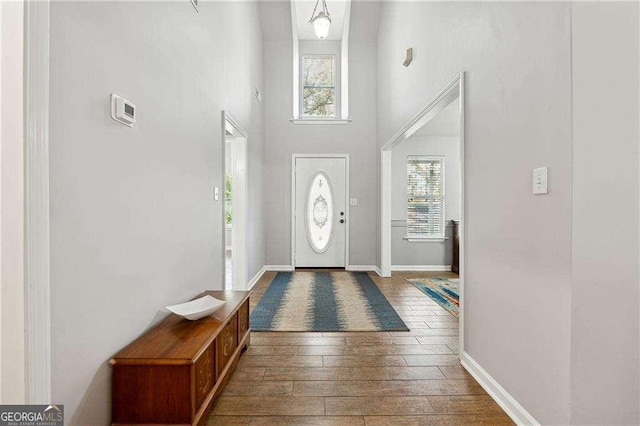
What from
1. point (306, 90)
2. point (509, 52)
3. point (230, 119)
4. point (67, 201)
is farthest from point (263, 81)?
point (67, 201)

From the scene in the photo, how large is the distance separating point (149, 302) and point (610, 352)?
6.80ft

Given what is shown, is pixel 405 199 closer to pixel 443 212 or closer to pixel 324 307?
pixel 443 212

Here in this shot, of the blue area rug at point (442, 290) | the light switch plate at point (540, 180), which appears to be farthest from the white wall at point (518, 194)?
the blue area rug at point (442, 290)

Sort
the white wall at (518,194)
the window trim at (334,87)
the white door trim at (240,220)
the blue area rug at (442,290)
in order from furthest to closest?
1. the window trim at (334,87)
2. the white door trim at (240,220)
3. the blue area rug at (442,290)
4. the white wall at (518,194)

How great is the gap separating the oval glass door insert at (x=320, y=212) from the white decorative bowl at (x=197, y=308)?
363 cm

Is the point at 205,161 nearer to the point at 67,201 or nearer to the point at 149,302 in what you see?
the point at 149,302

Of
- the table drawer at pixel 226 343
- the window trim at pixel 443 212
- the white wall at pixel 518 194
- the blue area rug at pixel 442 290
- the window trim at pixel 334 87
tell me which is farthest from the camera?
the window trim at pixel 334 87

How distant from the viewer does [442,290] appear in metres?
4.33

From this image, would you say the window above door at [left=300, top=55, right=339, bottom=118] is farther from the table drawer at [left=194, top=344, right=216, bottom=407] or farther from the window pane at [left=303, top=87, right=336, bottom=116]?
the table drawer at [left=194, top=344, right=216, bottom=407]

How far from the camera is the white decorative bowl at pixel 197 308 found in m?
1.85

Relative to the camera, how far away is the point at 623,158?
1277 mm

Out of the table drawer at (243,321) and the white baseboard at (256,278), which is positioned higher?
the table drawer at (243,321)

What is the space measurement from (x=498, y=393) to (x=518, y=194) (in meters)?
1.08

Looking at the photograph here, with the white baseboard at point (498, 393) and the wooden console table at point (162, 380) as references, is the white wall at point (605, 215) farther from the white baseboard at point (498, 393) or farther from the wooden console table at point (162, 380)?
the wooden console table at point (162, 380)
